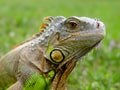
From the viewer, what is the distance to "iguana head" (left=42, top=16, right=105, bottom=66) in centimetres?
433

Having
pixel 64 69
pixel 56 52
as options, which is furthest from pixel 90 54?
pixel 56 52

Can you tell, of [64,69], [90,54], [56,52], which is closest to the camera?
[56,52]

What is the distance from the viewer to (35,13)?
16031mm

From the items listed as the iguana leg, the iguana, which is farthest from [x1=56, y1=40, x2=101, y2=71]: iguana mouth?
the iguana leg

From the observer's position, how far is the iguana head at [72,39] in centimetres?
433

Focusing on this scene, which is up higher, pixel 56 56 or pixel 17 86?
pixel 56 56

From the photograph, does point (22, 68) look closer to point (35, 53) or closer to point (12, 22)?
point (35, 53)

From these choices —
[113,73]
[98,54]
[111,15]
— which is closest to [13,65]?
[113,73]

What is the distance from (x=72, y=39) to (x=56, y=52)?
0.56ft

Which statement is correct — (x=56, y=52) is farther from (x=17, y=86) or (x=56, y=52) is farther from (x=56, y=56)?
(x=17, y=86)

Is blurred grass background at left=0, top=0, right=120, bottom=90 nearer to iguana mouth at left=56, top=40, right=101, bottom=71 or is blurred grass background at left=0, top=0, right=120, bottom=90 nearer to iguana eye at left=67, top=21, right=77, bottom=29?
iguana mouth at left=56, top=40, right=101, bottom=71

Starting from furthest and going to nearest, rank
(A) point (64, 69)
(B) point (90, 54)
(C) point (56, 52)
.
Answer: (B) point (90, 54)
(A) point (64, 69)
(C) point (56, 52)

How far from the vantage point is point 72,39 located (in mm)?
4395

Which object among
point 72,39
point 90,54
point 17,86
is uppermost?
point 72,39
